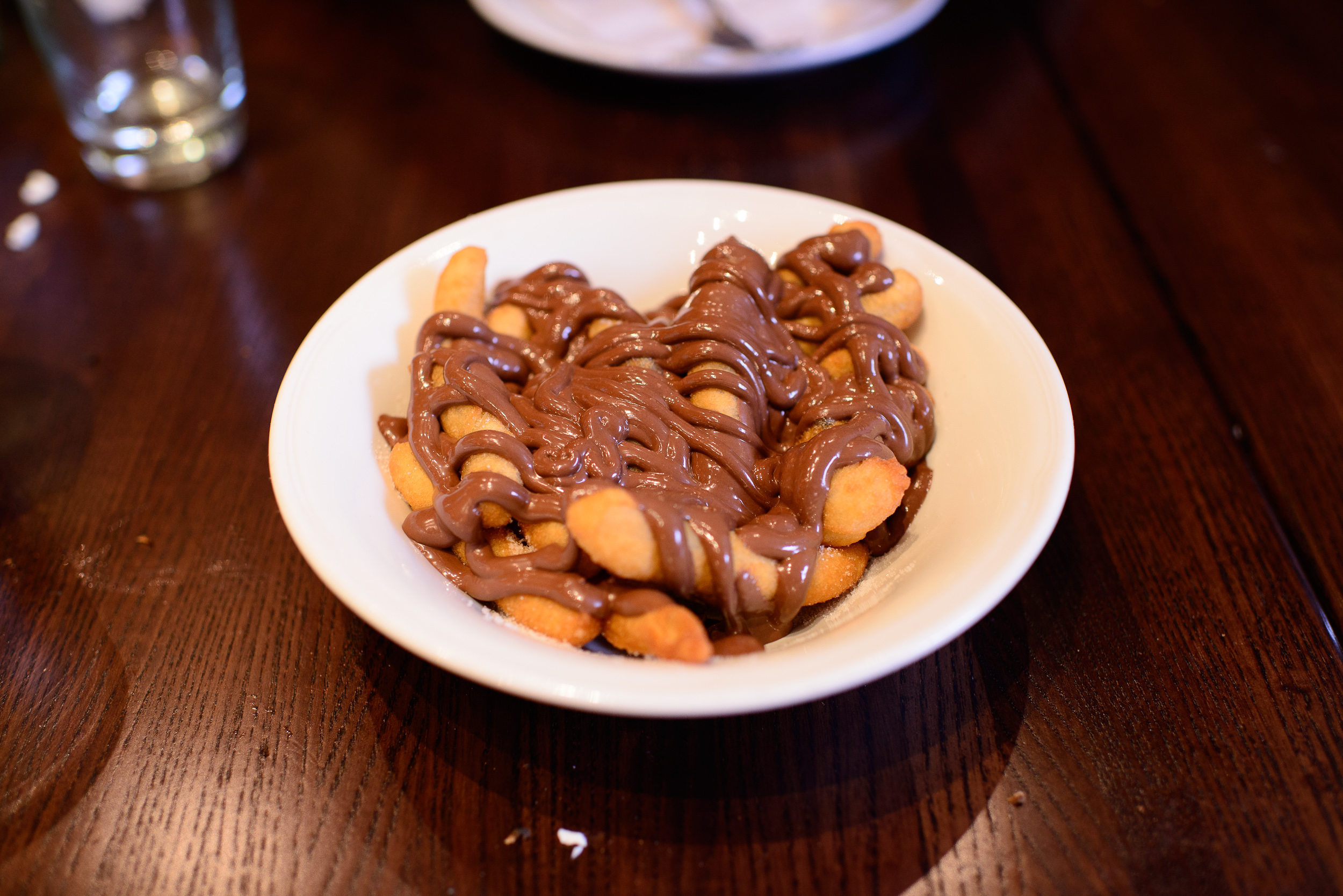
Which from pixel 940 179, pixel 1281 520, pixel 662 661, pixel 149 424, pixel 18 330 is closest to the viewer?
pixel 662 661

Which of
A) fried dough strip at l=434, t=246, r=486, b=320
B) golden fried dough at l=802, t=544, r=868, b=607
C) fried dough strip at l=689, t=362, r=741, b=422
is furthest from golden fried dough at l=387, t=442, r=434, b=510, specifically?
golden fried dough at l=802, t=544, r=868, b=607

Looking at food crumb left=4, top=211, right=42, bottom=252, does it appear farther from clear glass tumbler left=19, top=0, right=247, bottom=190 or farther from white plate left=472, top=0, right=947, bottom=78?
white plate left=472, top=0, right=947, bottom=78

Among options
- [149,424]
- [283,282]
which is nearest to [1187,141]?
[283,282]

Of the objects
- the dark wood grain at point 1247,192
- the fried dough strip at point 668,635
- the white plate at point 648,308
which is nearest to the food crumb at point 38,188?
the white plate at point 648,308

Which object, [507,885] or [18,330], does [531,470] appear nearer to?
[507,885]

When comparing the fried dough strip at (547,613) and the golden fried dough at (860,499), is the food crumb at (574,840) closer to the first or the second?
the fried dough strip at (547,613)

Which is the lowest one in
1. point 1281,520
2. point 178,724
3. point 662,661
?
point 1281,520

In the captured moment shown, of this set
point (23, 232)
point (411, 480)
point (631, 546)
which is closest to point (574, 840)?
point (631, 546)
